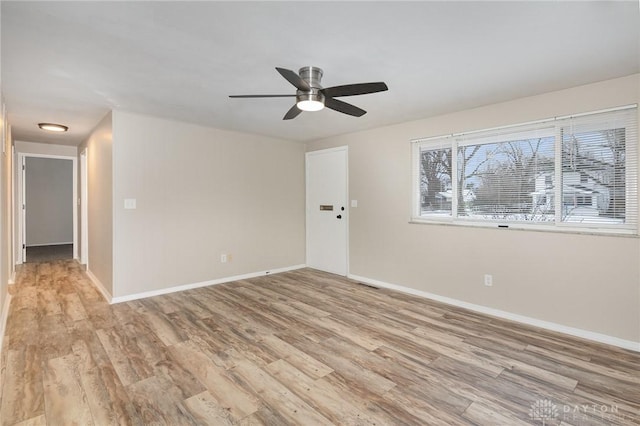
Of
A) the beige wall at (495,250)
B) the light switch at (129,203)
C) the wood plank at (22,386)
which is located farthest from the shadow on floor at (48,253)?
the beige wall at (495,250)

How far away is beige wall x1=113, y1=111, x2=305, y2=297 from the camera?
12.6 ft

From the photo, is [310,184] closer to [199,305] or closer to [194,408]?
[199,305]

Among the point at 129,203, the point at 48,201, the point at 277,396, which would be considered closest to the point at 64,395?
the point at 277,396

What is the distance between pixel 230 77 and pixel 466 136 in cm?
268

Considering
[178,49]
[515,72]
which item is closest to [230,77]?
[178,49]

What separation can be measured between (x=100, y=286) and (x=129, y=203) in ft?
4.57

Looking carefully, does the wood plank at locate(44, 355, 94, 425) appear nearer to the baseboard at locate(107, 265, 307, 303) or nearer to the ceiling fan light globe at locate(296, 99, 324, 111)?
the baseboard at locate(107, 265, 307, 303)

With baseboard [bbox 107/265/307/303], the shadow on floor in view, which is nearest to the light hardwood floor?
baseboard [bbox 107/265/307/303]

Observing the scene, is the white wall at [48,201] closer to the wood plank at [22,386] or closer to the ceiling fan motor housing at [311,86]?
the wood plank at [22,386]

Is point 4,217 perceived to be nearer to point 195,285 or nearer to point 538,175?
point 195,285

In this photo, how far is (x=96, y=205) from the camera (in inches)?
178

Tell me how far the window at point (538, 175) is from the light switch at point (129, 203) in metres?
3.58

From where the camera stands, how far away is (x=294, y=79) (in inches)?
84.2

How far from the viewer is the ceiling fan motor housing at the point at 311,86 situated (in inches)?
94.4
